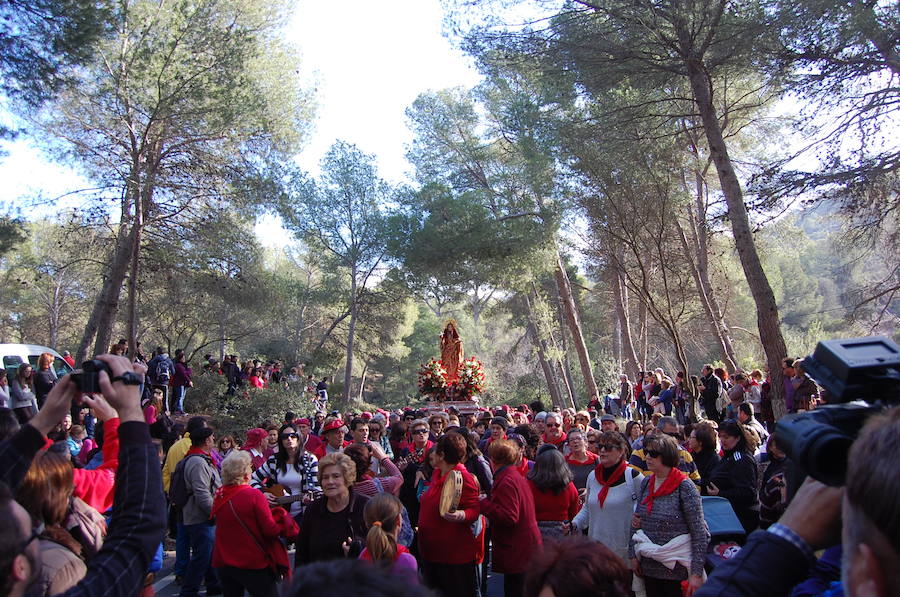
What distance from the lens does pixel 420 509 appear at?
5059mm

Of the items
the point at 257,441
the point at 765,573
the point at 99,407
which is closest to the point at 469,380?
the point at 257,441

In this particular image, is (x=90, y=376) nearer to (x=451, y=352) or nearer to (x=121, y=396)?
(x=121, y=396)

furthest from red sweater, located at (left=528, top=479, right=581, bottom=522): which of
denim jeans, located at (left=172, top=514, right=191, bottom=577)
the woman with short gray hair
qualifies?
denim jeans, located at (left=172, top=514, right=191, bottom=577)

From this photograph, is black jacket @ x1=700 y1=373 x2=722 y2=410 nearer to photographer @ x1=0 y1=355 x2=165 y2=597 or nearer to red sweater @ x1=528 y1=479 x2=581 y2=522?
red sweater @ x1=528 y1=479 x2=581 y2=522

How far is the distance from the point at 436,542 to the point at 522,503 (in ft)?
2.16

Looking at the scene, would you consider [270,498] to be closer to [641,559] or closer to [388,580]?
[641,559]

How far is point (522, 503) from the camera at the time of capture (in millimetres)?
4906

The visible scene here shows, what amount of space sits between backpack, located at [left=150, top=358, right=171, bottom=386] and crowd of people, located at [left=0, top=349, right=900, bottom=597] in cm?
654

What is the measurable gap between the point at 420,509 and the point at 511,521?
0.69m

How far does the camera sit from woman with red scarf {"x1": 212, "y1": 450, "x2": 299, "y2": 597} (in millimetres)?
4742

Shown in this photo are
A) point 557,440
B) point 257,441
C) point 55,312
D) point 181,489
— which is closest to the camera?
point 181,489

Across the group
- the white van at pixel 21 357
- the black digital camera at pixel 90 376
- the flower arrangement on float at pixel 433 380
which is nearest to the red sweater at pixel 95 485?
the black digital camera at pixel 90 376

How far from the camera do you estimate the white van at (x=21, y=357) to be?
14922 mm

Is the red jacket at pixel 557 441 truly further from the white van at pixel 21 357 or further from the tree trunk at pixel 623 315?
the tree trunk at pixel 623 315
